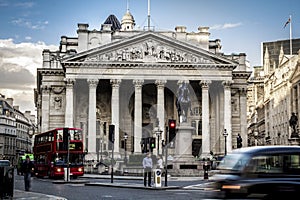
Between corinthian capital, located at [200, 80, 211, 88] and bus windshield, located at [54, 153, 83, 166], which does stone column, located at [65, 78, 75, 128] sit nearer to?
corinthian capital, located at [200, 80, 211, 88]

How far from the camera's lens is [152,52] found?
7362cm

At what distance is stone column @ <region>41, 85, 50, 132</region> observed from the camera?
78.2 m

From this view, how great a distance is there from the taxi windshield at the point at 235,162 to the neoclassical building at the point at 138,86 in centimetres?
5612

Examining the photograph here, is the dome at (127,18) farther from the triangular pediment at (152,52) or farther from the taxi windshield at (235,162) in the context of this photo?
the taxi windshield at (235,162)

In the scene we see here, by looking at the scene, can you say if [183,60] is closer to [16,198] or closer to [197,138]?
[197,138]

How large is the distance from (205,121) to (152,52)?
466 inches

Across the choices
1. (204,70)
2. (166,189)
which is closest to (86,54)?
(204,70)

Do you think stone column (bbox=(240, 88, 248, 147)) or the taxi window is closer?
the taxi window

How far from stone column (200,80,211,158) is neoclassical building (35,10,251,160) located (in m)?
0.13

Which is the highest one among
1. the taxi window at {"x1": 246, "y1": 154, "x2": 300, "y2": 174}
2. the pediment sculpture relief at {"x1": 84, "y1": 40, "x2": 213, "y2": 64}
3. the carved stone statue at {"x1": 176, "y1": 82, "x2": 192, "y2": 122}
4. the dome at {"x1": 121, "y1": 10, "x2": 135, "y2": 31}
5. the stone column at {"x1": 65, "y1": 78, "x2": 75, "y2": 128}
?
the dome at {"x1": 121, "y1": 10, "x2": 135, "y2": 31}

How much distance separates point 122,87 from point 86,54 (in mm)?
8841

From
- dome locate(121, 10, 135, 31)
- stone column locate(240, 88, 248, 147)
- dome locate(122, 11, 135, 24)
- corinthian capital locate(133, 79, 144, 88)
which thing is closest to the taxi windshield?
corinthian capital locate(133, 79, 144, 88)

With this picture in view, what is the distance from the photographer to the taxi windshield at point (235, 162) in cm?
1356

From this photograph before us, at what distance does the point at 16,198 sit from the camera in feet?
75.6
